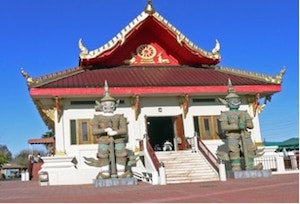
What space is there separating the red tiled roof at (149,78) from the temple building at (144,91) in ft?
0.14

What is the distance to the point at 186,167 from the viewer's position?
14.3m

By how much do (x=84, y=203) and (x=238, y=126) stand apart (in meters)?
7.89

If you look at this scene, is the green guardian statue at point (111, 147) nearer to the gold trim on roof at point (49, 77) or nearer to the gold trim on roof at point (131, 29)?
the gold trim on roof at point (49, 77)

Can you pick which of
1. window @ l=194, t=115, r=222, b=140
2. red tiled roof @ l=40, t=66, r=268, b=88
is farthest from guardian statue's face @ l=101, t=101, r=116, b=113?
window @ l=194, t=115, r=222, b=140

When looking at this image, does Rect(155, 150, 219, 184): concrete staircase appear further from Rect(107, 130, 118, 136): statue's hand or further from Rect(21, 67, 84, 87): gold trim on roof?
Rect(21, 67, 84, 87): gold trim on roof

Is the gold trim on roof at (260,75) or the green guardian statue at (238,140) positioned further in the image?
the gold trim on roof at (260,75)

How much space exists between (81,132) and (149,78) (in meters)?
3.89

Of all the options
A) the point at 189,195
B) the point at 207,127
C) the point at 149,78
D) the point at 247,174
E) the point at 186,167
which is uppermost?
the point at 149,78

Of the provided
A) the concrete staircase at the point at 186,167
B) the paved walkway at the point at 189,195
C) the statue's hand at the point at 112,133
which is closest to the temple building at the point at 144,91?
the concrete staircase at the point at 186,167

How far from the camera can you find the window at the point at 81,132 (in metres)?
16.0

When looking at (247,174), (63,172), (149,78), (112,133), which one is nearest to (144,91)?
(149,78)

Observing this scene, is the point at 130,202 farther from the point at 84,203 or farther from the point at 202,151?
the point at 202,151

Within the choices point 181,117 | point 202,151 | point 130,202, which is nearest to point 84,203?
point 130,202

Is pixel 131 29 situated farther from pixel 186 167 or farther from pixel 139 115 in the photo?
pixel 186 167
